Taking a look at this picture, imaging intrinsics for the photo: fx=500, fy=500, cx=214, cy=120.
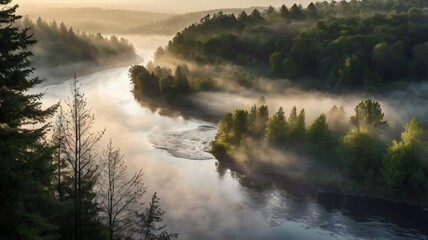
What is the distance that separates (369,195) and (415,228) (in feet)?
28.1

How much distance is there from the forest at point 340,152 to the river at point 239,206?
8.29ft

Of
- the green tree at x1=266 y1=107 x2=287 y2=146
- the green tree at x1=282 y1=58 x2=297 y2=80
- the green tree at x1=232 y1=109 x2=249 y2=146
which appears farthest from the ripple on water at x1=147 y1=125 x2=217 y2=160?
the green tree at x1=282 y1=58 x2=297 y2=80

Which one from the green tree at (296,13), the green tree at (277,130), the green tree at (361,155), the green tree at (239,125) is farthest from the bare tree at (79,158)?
the green tree at (296,13)

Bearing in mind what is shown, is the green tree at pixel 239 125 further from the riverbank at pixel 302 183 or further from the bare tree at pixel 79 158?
the bare tree at pixel 79 158

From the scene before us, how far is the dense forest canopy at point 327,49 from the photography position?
11394cm

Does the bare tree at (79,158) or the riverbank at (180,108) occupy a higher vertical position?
the bare tree at (79,158)

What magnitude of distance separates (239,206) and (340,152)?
1626cm

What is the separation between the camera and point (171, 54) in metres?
170

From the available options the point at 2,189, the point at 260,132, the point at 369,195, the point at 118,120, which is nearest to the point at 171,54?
the point at 118,120

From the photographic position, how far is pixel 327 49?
407 ft

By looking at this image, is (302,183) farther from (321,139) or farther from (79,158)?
(79,158)

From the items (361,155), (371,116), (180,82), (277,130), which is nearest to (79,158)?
(361,155)

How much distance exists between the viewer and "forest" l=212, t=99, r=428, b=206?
206 ft

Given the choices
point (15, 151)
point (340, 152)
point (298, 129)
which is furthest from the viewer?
point (298, 129)
